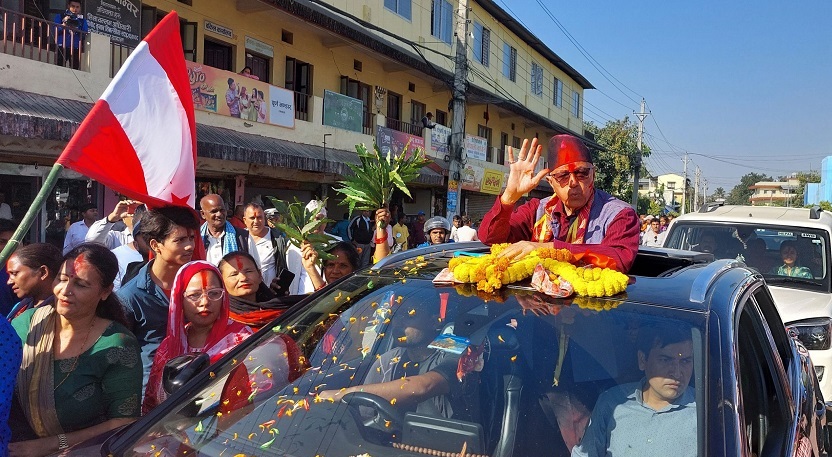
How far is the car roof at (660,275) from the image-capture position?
2.09 metres

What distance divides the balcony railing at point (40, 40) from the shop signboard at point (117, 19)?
1.48 feet

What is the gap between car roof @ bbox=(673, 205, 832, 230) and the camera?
6363mm

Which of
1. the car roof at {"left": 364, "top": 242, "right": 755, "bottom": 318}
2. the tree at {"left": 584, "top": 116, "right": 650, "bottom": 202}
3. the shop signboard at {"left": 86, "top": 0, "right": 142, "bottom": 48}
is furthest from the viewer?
the tree at {"left": 584, "top": 116, "right": 650, "bottom": 202}

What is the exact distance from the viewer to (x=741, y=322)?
88.1 inches

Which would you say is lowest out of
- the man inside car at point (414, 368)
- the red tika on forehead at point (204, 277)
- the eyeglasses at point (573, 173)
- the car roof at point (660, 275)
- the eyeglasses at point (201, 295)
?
the man inside car at point (414, 368)

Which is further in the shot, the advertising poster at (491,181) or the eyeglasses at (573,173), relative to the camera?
the advertising poster at (491,181)

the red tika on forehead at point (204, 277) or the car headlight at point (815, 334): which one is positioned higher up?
A: the red tika on forehead at point (204, 277)

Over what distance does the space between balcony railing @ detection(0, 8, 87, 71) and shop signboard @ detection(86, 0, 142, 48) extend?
450mm

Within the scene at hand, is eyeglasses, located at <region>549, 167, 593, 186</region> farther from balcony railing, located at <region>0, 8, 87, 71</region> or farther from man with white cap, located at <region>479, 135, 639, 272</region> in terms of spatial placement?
balcony railing, located at <region>0, 8, 87, 71</region>

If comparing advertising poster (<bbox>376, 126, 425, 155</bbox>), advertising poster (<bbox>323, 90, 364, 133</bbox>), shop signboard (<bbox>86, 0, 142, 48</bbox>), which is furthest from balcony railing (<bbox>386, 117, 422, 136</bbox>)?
shop signboard (<bbox>86, 0, 142, 48</bbox>)

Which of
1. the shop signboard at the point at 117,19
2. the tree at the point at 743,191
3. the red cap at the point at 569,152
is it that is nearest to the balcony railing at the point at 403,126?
the shop signboard at the point at 117,19

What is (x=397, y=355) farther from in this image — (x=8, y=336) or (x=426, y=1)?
(x=426, y=1)

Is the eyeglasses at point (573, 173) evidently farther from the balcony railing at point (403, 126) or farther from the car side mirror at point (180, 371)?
the balcony railing at point (403, 126)

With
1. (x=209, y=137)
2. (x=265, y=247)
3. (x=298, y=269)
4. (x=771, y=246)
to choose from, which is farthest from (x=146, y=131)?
(x=209, y=137)
